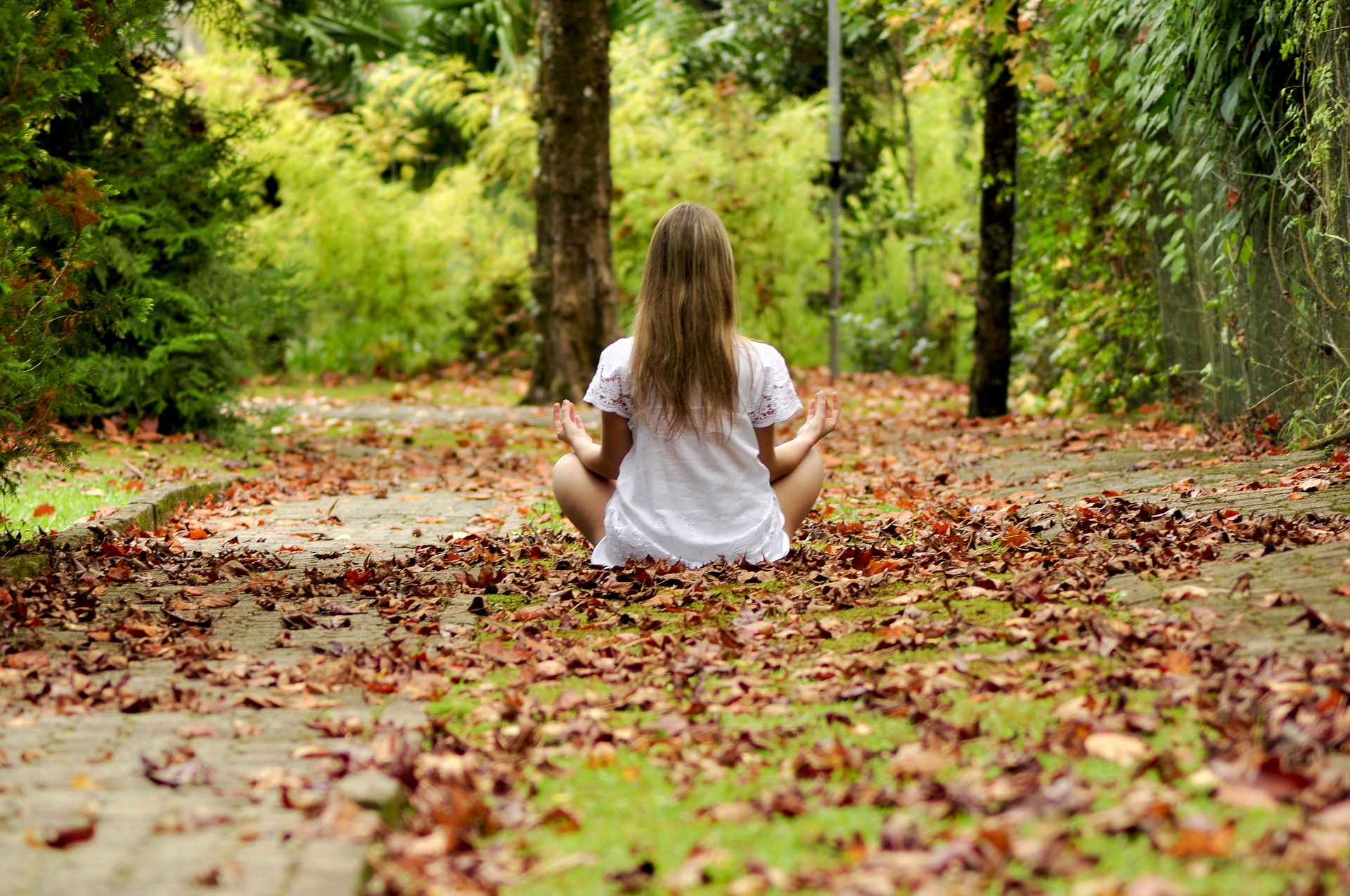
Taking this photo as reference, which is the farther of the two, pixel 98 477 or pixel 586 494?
pixel 98 477

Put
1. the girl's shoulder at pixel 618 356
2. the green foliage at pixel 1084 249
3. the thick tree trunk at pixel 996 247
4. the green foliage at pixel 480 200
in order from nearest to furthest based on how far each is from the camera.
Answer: the girl's shoulder at pixel 618 356 → the green foliage at pixel 1084 249 → the thick tree trunk at pixel 996 247 → the green foliage at pixel 480 200

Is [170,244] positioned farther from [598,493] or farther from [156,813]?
[156,813]

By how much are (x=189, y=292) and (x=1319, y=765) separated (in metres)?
8.27

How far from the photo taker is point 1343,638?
10.7ft

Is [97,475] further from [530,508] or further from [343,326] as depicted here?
[343,326]

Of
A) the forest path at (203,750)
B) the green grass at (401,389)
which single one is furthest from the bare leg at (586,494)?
the green grass at (401,389)

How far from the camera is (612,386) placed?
4840 millimetres

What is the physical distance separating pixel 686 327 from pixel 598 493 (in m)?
0.81

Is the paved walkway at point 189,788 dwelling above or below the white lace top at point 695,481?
below

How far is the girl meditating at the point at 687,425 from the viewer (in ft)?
15.6

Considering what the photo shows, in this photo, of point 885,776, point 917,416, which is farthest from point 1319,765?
point 917,416

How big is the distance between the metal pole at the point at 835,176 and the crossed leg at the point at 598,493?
37.3 ft

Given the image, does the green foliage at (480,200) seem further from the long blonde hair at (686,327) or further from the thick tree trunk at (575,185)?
the long blonde hair at (686,327)

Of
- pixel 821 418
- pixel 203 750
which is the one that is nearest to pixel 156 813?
pixel 203 750
